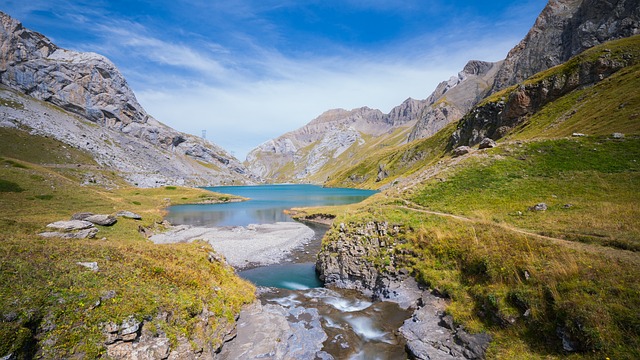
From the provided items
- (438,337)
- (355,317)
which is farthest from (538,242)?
(355,317)

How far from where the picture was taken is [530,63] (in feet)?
573

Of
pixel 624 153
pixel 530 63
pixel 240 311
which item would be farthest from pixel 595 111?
pixel 530 63

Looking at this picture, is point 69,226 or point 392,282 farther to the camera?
point 69,226

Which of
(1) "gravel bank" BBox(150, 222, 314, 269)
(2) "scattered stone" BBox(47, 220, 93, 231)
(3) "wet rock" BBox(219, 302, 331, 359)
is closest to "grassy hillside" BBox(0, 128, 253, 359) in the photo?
(3) "wet rock" BBox(219, 302, 331, 359)

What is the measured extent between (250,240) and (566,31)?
215 meters

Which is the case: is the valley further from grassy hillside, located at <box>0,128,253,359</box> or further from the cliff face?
the cliff face

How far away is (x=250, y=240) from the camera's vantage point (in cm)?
5366

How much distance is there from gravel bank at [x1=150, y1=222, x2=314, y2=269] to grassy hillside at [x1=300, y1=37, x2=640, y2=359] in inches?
602

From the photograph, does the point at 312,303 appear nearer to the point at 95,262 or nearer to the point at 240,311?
the point at 240,311

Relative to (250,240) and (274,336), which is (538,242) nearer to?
(274,336)

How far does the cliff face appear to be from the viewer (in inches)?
4771

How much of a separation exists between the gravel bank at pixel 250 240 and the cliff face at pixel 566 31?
162084 mm

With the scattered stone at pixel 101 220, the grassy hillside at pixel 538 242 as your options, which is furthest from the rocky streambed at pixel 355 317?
the scattered stone at pixel 101 220

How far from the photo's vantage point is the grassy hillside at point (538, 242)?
552 inches
